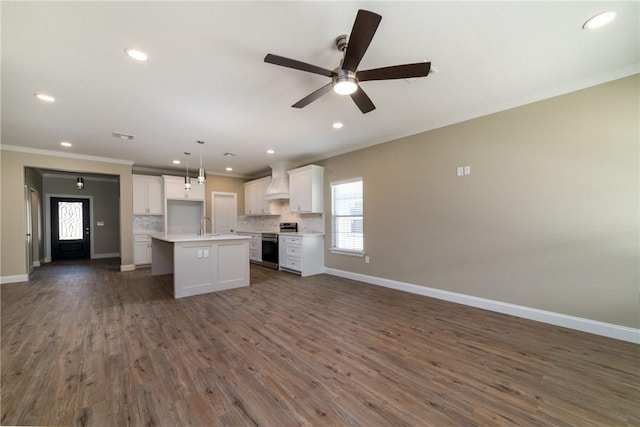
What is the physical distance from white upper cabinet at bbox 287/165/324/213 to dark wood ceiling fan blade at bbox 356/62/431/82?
3741 millimetres

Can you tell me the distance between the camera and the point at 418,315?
10.6 feet

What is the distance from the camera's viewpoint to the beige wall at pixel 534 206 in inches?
102

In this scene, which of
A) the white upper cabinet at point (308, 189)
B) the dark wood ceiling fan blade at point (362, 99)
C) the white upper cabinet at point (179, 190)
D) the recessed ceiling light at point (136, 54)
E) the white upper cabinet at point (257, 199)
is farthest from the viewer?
the white upper cabinet at point (257, 199)

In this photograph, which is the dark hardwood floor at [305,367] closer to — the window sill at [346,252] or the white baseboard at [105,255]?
→ the window sill at [346,252]

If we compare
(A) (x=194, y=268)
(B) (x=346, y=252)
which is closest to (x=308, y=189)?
(B) (x=346, y=252)

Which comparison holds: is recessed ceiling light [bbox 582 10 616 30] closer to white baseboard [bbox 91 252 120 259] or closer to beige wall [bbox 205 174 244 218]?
beige wall [bbox 205 174 244 218]

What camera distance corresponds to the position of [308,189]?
575cm

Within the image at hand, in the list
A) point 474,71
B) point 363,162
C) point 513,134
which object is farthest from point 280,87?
point 513,134

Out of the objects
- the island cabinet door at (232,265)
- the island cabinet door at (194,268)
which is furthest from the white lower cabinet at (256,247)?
the island cabinet door at (194,268)

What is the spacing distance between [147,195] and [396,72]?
7.17 meters

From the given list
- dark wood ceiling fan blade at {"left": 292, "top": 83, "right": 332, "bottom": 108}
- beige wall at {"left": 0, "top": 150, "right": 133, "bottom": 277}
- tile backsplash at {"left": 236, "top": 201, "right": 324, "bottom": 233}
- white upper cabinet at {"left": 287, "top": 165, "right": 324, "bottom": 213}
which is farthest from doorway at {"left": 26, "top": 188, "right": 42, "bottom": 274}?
dark wood ceiling fan blade at {"left": 292, "top": 83, "right": 332, "bottom": 108}

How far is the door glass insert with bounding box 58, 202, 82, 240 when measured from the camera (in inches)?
316

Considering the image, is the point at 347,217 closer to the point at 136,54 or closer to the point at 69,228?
the point at 136,54

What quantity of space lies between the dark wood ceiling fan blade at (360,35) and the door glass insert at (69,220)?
10399mm
